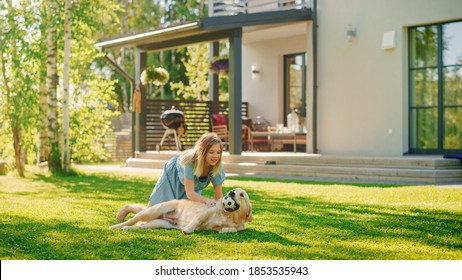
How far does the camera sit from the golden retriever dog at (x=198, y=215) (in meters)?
5.57

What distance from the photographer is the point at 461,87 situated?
1284 centimetres

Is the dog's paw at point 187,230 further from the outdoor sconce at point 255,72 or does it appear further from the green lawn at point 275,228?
the outdoor sconce at point 255,72

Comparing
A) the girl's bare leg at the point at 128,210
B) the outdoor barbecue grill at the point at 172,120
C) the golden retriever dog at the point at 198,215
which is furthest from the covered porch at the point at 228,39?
the golden retriever dog at the point at 198,215

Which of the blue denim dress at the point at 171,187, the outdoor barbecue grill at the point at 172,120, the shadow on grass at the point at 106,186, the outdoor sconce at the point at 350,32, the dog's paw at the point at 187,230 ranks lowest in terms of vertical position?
the shadow on grass at the point at 106,186

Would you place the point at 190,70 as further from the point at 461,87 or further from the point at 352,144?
the point at 461,87

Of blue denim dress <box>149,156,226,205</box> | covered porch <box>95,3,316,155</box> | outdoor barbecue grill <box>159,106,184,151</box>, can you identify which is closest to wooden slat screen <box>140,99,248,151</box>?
covered porch <box>95,3,316,155</box>

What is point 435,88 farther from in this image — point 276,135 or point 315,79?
point 276,135

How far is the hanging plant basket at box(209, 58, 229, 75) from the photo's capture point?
52.7 ft

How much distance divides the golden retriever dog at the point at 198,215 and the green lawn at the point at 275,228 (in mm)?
110

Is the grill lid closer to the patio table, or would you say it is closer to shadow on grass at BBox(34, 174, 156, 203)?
the patio table

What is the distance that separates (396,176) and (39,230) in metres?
6.69

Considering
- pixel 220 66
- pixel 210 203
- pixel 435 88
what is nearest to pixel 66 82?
pixel 220 66

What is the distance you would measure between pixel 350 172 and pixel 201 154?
6.26 metres
